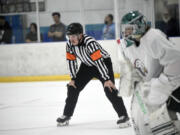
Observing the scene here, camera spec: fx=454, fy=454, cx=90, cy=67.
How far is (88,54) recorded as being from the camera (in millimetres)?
4410

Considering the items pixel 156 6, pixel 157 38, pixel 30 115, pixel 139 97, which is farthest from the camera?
pixel 156 6

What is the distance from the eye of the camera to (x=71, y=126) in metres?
4.58

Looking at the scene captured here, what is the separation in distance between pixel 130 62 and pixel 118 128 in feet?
3.99

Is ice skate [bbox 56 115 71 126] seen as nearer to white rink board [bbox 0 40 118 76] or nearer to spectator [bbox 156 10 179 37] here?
white rink board [bbox 0 40 118 76]

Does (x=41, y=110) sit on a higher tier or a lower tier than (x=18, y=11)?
lower

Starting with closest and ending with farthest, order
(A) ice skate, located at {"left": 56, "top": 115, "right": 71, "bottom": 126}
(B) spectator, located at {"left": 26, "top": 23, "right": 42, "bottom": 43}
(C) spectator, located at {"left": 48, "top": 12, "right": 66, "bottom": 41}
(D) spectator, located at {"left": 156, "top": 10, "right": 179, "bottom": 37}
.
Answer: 1. (A) ice skate, located at {"left": 56, "top": 115, "right": 71, "bottom": 126}
2. (D) spectator, located at {"left": 156, "top": 10, "right": 179, "bottom": 37}
3. (C) spectator, located at {"left": 48, "top": 12, "right": 66, "bottom": 41}
4. (B) spectator, located at {"left": 26, "top": 23, "right": 42, "bottom": 43}

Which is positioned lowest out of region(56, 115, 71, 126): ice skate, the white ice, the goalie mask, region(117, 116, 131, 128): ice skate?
the white ice

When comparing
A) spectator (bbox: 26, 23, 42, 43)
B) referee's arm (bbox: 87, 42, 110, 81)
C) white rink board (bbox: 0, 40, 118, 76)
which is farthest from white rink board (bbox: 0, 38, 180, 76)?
referee's arm (bbox: 87, 42, 110, 81)

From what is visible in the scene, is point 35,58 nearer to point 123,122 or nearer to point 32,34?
point 32,34

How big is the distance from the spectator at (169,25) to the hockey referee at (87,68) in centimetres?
505

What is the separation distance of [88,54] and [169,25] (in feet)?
17.1

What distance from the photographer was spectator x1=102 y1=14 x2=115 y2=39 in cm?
940

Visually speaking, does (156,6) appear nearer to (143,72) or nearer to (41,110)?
(41,110)

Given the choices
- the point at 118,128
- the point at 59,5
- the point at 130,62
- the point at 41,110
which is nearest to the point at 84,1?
the point at 59,5
